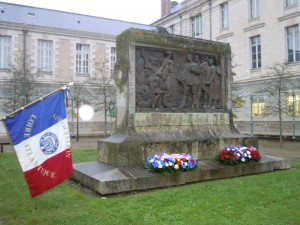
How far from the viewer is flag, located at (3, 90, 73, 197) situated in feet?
15.7

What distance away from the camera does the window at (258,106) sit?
84.0ft

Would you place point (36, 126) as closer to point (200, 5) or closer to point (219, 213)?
point (219, 213)

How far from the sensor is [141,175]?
682cm

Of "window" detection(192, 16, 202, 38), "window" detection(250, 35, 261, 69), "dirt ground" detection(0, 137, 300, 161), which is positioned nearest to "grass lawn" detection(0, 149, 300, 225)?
"dirt ground" detection(0, 137, 300, 161)

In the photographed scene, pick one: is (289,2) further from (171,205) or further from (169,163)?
(171,205)

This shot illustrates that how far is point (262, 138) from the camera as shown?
24.3 metres

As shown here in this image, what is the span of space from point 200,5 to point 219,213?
30762 mm

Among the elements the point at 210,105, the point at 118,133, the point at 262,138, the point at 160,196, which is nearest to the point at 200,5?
the point at 262,138

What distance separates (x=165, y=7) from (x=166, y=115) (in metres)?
34.8

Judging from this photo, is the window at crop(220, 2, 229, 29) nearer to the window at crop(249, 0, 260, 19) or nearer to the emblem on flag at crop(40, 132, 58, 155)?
the window at crop(249, 0, 260, 19)

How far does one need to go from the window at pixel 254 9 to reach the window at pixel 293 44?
11.9 ft

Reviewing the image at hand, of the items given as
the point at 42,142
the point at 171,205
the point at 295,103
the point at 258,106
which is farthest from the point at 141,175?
→ the point at 258,106

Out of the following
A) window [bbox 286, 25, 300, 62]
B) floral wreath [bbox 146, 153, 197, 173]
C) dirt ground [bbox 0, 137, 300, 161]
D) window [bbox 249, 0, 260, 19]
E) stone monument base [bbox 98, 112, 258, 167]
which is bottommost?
dirt ground [bbox 0, 137, 300, 161]

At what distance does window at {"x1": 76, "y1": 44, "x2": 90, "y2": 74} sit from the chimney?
1342 cm
